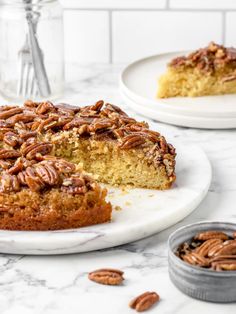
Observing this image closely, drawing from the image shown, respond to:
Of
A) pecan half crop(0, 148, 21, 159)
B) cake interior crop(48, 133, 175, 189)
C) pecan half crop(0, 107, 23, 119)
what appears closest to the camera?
pecan half crop(0, 148, 21, 159)

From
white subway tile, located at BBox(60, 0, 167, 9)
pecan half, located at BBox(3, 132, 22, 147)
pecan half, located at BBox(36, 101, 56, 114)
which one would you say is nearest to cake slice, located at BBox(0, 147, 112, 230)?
pecan half, located at BBox(3, 132, 22, 147)

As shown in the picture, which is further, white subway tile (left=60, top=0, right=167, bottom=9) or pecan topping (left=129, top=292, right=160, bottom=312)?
white subway tile (left=60, top=0, right=167, bottom=9)

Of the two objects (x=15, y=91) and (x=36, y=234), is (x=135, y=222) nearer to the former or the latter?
(x=36, y=234)

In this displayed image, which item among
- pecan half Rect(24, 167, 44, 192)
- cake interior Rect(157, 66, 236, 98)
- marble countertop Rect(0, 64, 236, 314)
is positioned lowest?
marble countertop Rect(0, 64, 236, 314)

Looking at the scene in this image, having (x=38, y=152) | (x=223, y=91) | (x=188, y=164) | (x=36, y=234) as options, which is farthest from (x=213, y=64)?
(x=36, y=234)

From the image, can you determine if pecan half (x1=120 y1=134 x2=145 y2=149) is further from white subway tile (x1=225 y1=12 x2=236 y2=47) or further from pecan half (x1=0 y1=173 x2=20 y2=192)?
white subway tile (x1=225 y1=12 x2=236 y2=47)

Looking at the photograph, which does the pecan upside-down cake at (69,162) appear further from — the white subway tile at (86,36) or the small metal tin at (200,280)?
the white subway tile at (86,36)

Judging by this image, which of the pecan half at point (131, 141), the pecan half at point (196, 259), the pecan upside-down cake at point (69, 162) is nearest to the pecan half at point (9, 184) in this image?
the pecan upside-down cake at point (69, 162)
